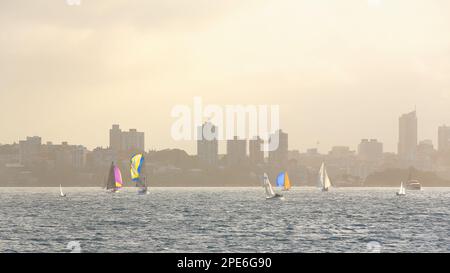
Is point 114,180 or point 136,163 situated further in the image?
point 114,180

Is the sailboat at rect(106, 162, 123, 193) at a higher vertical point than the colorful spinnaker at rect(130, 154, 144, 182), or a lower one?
lower

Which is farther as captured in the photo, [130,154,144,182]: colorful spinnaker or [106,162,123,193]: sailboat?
[106,162,123,193]: sailboat

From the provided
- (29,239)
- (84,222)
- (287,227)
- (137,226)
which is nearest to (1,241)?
(29,239)

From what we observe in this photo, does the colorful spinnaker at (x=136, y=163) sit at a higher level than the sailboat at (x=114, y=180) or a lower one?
higher

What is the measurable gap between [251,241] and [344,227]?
1981cm

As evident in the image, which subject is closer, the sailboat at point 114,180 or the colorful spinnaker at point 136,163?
the colorful spinnaker at point 136,163

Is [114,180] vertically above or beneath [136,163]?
beneath
